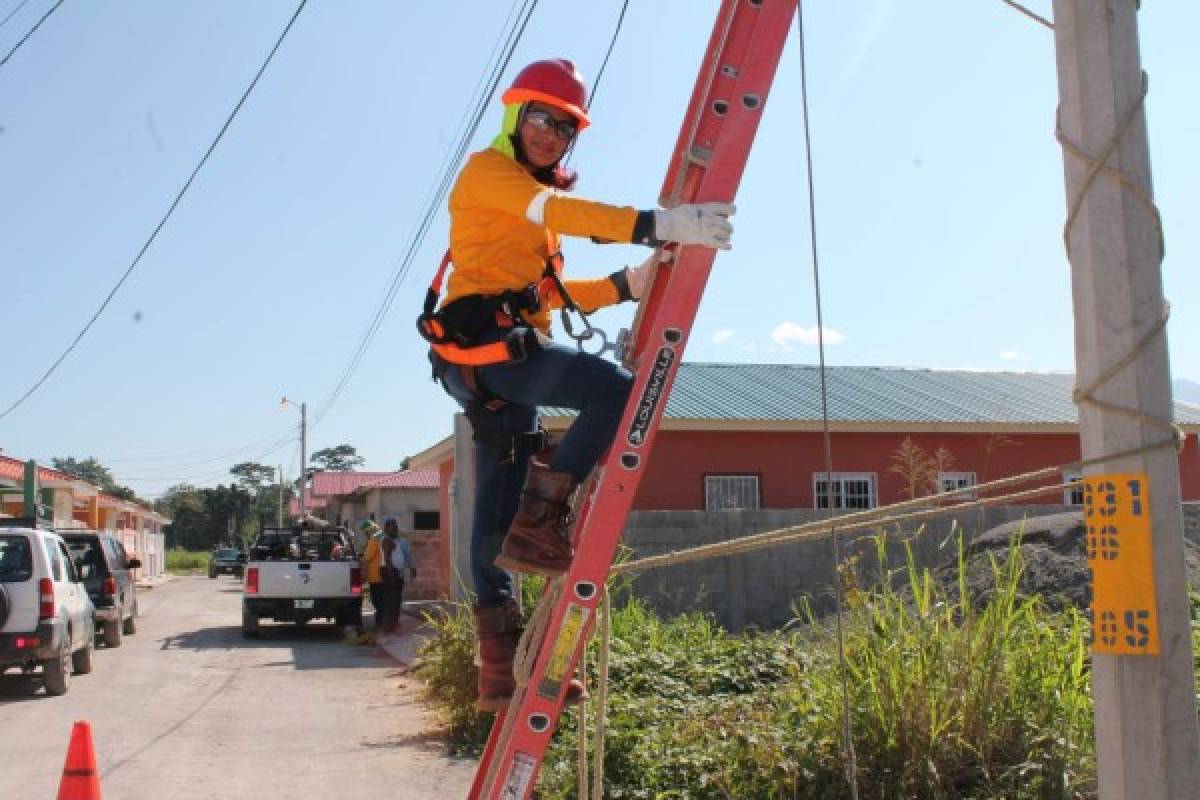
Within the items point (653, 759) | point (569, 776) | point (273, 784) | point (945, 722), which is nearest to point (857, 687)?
point (945, 722)

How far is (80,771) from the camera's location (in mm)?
5301

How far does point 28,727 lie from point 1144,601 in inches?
416

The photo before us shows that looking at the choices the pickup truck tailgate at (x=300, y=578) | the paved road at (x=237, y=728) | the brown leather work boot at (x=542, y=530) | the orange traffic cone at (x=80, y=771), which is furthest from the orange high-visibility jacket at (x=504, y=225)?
the pickup truck tailgate at (x=300, y=578)

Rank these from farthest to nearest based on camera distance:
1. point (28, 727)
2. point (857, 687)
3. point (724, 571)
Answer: point (724, 571), point (28, 727), point (857, 687)

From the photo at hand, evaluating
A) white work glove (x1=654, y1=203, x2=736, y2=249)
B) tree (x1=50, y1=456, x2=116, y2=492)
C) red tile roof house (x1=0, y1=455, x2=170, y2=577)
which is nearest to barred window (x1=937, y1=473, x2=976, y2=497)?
red tile roof house (x1=0, y1=455, x2=170, y2=577)

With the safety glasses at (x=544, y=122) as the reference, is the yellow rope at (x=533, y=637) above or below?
below

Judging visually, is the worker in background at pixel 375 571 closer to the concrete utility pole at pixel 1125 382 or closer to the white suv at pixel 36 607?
the white suv at pixel 36 607

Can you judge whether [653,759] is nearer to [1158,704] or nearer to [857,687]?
[857,687]

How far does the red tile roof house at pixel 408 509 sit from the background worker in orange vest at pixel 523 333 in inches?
458

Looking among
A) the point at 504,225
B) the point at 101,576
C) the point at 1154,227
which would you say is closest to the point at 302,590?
the point at 101,576

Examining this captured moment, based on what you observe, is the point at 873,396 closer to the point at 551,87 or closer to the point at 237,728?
the point at 237,728

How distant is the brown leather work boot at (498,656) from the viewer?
3971 mm

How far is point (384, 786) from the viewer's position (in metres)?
8.20

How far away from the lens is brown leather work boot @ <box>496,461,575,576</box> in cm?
374
